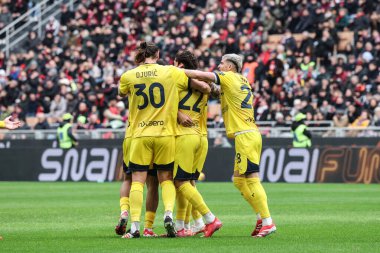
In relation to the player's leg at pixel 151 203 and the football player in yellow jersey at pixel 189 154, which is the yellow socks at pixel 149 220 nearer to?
the player's leg at pixel 151 203

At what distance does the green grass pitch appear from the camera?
40.1 feet

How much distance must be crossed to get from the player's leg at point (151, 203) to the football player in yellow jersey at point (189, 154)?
34cm

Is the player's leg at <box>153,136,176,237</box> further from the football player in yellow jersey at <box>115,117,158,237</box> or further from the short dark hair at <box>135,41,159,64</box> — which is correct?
the short dark hair at <box>135,41,159,64</box>

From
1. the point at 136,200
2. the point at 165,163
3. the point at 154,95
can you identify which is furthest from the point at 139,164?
the point at 154,95

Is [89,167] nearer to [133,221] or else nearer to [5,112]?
[5,112]

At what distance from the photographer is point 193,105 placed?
14148mm

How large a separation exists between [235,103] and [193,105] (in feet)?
1.94

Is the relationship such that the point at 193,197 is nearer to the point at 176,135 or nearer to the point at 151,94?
the point at 176,135

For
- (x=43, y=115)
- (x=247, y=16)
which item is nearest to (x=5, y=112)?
(x=43, y=115)

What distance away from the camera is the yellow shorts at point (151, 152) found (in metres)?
13.6

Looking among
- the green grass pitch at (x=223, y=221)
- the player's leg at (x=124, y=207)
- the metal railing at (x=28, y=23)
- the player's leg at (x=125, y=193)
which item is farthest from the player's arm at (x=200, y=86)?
the metal railing at (x=28, y=23)

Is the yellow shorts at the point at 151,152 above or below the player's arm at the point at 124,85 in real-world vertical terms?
below

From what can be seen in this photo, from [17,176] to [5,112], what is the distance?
18.8ft

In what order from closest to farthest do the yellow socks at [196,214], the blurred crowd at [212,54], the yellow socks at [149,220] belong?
the yellow socks at [149,220] < the yellow socks at [196,214] < the blurred crowd at [212,54]
